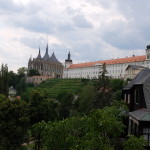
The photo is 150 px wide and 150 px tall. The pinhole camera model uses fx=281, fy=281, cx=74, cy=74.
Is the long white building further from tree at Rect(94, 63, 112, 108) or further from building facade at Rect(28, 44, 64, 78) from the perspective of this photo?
tree at Rect(94, 63, 112, 108)

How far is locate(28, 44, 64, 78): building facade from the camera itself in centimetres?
18450

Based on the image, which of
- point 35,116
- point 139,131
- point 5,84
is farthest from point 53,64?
point 139,131

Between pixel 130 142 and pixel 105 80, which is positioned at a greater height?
pixel 105 80

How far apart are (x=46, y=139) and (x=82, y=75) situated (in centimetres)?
14904

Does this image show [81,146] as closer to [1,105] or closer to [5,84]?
[1,105]

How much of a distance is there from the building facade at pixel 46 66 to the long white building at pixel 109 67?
12927mm

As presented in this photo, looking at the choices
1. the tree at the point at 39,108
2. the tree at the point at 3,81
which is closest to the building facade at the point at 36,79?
the tree at the point at 3,81

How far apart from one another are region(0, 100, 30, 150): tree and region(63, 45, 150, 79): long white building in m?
92.0

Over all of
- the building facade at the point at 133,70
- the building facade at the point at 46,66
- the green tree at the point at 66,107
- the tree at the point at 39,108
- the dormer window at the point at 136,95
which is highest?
the building facade at the point at 46,66

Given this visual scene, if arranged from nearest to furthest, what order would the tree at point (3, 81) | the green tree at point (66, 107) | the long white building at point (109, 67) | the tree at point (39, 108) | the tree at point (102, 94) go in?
the tree at point (39, 108) < the tree at point (102, 94) < the tree at point (3, 81) < the green tree at point (66, 107) < the long white building at point (109, 67)

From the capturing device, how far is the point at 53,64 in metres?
190

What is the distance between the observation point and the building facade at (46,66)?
184 meters

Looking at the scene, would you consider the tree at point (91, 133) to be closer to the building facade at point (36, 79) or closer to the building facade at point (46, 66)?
the building facade at point (36, 79)

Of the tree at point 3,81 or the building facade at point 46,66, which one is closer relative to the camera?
the tree at point 3,81
